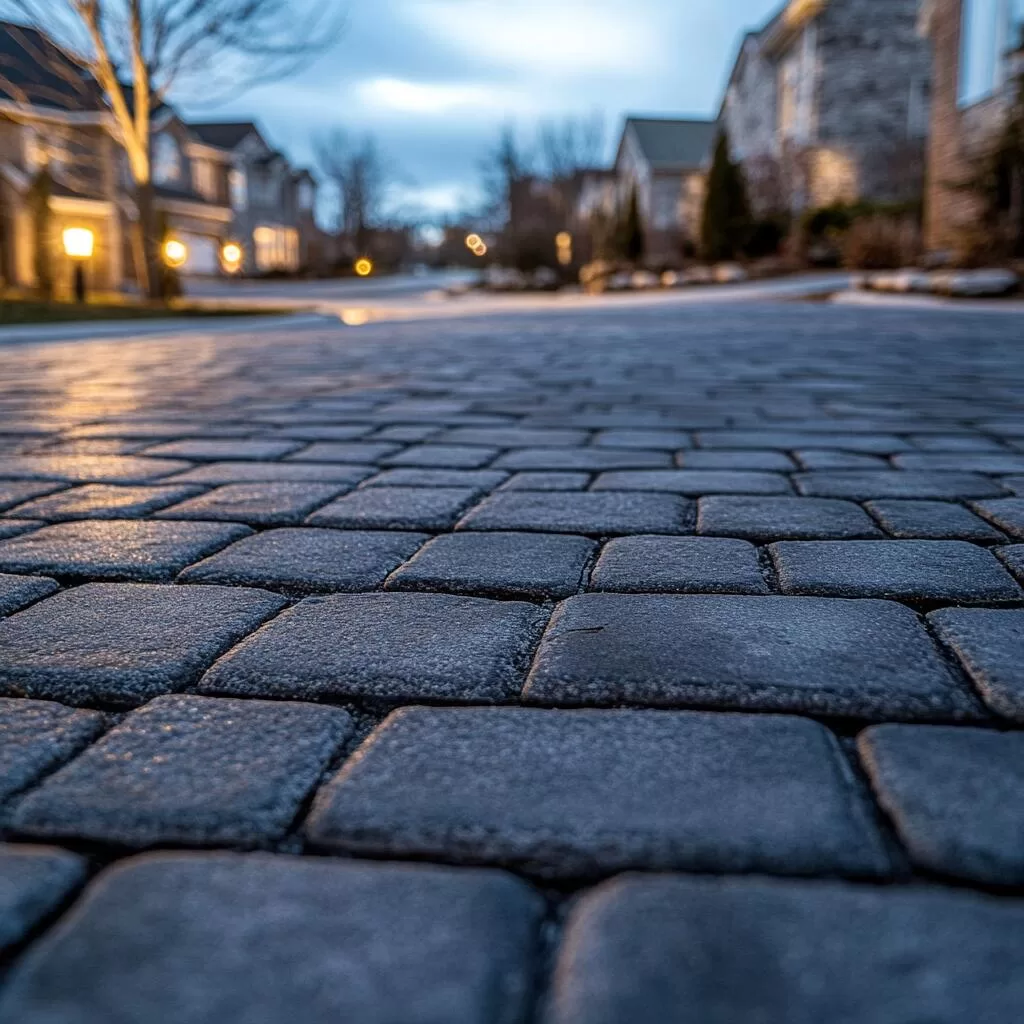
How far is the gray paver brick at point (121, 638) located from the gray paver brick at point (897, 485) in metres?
1.48

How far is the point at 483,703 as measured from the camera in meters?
1.24

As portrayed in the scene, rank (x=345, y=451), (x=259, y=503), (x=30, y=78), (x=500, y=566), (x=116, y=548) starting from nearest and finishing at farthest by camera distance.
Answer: (x=500, y=566)
(x=116, y=548)
(x=259, y=503)
(x=345, y=451)
(x=30, y=78)

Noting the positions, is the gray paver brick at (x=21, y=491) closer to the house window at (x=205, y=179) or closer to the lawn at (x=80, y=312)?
the lawn at (x=80, y=312)

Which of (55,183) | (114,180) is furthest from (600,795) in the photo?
(55,183)

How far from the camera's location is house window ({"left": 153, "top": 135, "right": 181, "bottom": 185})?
106 feet

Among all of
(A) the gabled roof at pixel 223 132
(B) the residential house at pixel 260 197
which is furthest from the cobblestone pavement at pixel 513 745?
(A) the gabled roof at pixel 223 132

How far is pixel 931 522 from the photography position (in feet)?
7.04

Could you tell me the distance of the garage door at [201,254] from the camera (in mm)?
34938

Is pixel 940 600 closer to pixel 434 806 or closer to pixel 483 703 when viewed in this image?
pixel 483 703

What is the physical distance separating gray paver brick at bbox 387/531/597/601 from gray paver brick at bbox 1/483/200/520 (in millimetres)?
798

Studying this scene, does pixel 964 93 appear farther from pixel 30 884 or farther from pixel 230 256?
pixel 230 256

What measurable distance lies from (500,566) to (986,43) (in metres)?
16.0

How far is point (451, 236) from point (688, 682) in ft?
243

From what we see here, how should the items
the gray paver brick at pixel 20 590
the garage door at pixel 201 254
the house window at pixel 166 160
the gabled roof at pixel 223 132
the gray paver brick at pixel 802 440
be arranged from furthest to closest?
the gabled roof at pixel 223 132, the garage door at pixel 201 254, the house window at pixel 166 160, the gray paver brick at pixel 802 440, the gray paver brick at pixel 20 590
